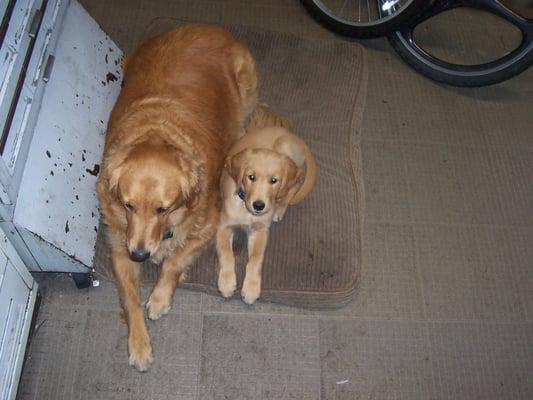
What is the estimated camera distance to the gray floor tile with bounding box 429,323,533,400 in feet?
7.61

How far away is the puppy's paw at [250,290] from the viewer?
223 cm

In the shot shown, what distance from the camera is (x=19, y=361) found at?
76.3 inches

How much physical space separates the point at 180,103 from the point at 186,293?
894mm

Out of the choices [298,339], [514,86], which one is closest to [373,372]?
[298,339]

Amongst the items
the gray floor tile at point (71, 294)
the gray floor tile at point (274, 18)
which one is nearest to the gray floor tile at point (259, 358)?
the gray floor tile at point (71, 294)

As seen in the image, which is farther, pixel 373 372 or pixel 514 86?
pixel 514 86

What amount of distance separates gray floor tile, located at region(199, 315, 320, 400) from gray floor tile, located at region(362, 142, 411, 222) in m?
0.78

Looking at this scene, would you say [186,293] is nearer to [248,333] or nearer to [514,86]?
[248,333]

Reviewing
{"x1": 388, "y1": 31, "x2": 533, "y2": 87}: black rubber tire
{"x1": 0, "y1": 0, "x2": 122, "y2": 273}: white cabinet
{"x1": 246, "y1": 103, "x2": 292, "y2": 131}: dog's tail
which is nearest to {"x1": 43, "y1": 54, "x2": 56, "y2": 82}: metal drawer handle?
{"x1": 0, "y1": 0, "x2": 122, "y2": 273}: white cabinet

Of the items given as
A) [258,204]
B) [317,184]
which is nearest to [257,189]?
[258,204]

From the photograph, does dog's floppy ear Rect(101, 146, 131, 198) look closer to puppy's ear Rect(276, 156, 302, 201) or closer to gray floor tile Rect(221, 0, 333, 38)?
puppy's ear Rect(276, 156, 302, 201)

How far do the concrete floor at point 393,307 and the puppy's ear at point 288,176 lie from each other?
1.98 ft

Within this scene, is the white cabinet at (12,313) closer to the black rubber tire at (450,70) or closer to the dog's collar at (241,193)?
the dog's collar at (241,193)

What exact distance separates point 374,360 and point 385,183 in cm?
102
